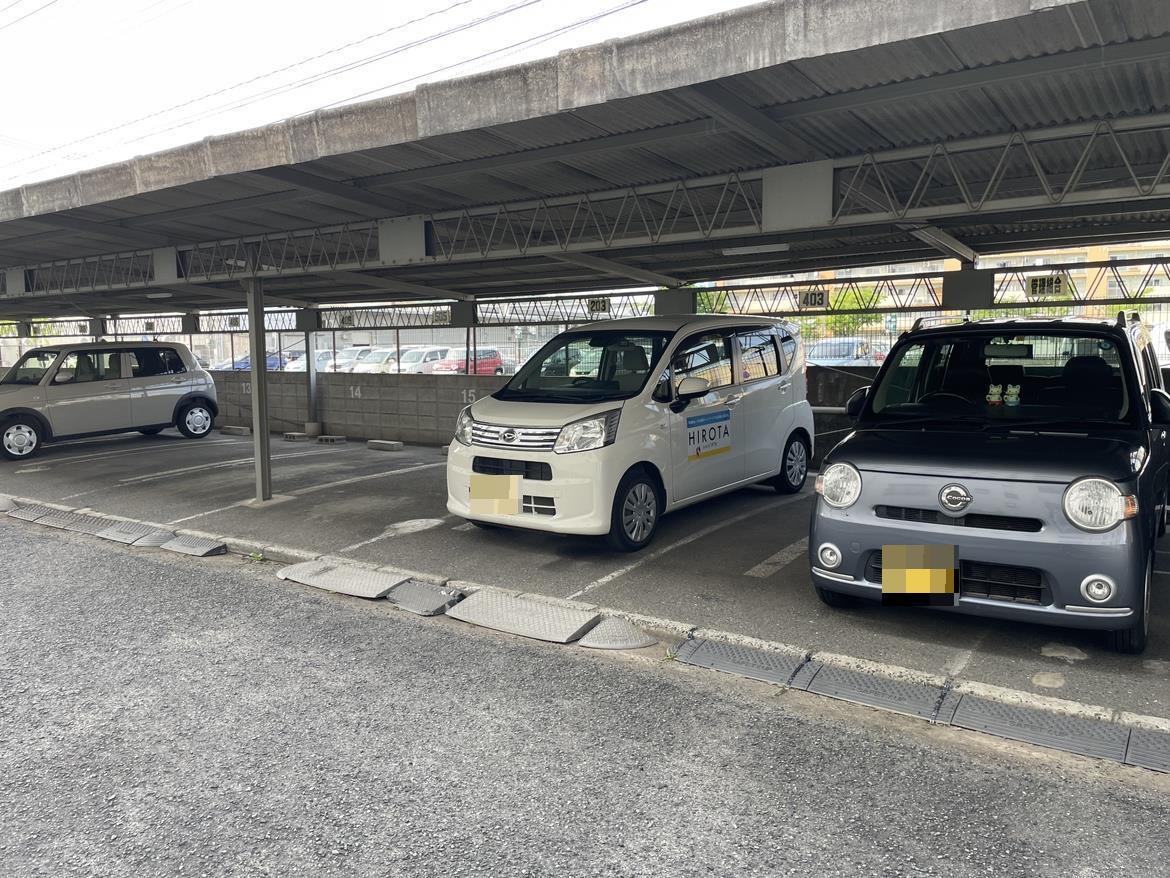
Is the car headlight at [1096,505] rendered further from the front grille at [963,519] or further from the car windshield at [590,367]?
the car windshield at [590,367]

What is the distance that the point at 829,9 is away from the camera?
381 cm

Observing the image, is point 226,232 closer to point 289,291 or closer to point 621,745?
point 289,291

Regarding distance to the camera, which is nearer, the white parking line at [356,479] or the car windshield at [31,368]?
the white parking line at [356,479]

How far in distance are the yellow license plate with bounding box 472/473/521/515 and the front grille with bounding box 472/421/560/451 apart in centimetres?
25

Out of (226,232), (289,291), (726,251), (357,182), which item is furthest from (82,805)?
(289,291)

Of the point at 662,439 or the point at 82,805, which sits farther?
the point at 662,439

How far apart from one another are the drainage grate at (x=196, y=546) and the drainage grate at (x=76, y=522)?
96 centimetres

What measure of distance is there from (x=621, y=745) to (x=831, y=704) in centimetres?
106

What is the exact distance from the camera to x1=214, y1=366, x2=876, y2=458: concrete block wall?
1215 cm

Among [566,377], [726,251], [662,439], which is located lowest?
[662,439]

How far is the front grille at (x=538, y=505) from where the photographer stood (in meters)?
5.92

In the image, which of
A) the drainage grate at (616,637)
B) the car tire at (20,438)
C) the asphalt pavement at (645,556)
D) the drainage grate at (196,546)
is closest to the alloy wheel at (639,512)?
the asphalt pavement at (645,556)

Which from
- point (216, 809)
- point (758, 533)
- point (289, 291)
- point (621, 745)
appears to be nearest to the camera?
point (216, 809)

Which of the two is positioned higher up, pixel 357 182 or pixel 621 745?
pixel 357 182
